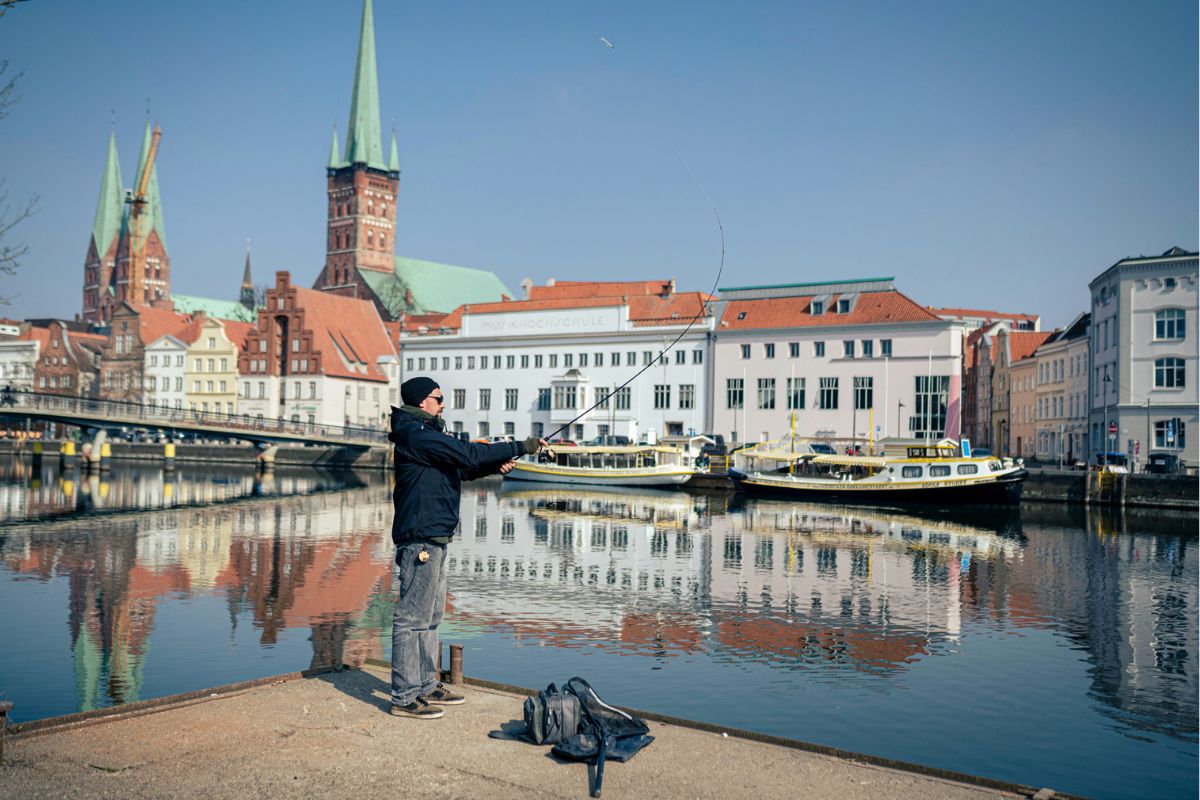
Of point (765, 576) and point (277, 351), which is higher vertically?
point (277, 351)

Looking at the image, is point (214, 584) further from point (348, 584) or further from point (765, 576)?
point (765, 576)

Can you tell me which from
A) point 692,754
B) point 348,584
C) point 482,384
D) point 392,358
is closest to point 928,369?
point 482,384

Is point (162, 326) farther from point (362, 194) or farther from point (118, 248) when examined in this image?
point (118, 248)

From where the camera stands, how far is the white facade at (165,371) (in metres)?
112

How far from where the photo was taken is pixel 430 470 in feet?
29.7

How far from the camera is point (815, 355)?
8156 cm

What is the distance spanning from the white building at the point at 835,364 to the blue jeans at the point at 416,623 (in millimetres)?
69265

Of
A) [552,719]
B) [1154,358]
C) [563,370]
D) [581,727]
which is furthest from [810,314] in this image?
[552,719]

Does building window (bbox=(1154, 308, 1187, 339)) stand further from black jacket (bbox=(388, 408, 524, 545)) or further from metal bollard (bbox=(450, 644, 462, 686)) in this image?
black jacket (bbox=(388, 408, 524, 545))

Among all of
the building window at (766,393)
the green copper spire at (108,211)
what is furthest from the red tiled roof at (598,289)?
the green copper spire at (108,211)

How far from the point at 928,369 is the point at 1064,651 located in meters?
61.4

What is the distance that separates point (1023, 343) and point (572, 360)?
3749cm

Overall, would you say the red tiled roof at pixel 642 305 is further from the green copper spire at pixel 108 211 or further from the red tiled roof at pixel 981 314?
the green copper spire at pixel 108 211

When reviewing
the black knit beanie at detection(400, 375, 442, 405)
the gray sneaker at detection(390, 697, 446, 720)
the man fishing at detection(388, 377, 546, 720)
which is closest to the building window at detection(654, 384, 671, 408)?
the black knit beanie at detection(400, 375, 442, 405)
